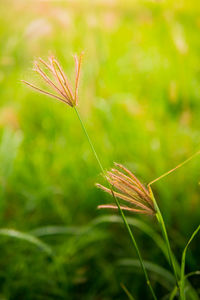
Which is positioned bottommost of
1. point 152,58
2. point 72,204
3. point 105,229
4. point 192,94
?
point 105,229

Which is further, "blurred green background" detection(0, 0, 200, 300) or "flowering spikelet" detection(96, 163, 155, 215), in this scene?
"blurred green background" detection(0, 0, 200, 300)

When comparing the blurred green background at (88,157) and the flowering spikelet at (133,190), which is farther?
the blurred green background at (88,157)

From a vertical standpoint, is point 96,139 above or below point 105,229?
above

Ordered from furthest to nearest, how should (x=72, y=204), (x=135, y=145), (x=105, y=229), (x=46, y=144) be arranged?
(x=46, y=144), (x=135, y=145), (x=72, y=204), (x=105, y=229)

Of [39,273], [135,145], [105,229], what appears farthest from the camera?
[135,145]

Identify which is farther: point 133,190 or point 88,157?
point 88,157

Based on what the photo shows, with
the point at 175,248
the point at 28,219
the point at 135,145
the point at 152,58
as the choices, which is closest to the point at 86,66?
the point at 135,145

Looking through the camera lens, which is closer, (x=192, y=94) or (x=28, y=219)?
(x=28, y=219)

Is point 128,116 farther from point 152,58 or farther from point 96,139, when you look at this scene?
point 152,58
